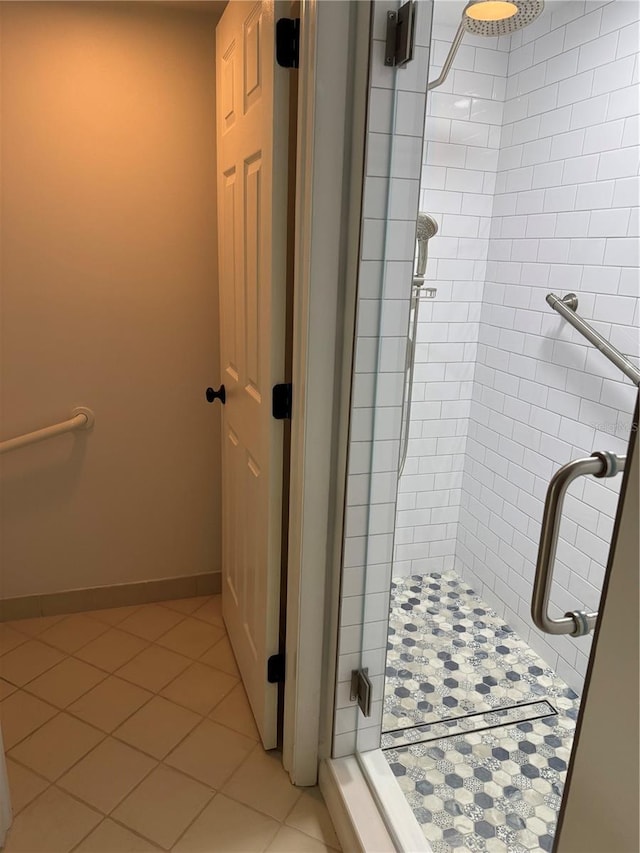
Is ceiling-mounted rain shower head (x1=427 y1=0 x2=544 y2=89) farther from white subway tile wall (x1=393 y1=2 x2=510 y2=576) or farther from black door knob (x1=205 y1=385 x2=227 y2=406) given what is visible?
black door knob (x1=205 y1=385 x2=227 y2=406)

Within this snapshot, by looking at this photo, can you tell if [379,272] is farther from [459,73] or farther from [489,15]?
[459,73]

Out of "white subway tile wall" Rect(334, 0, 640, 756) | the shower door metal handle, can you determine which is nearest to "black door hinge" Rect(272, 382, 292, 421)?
"white subway tile wall" Rect(334, 0, 640, 756)

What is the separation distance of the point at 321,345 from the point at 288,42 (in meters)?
0.63

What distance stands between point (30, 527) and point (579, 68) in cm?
241

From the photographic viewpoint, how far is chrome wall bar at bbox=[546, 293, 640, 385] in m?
1.78

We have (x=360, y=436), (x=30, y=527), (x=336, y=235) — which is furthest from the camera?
(x=30, y=527)

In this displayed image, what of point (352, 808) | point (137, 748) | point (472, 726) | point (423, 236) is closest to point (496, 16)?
point (423, 236)

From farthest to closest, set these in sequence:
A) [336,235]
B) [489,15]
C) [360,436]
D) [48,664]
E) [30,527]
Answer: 1. [30,527]
2. [48,664]
3. [489,15]
4. [360,436]
5. [336,235]

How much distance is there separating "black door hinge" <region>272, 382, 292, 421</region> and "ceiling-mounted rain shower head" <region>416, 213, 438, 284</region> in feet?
3.09

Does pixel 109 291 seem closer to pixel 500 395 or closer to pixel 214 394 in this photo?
pixel 214 394

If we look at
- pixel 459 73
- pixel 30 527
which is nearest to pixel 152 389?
pixel 30 527

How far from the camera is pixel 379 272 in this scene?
1.30m

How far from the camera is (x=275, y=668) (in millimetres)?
1667

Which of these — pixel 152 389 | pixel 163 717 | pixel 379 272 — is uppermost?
pixel 379 272
